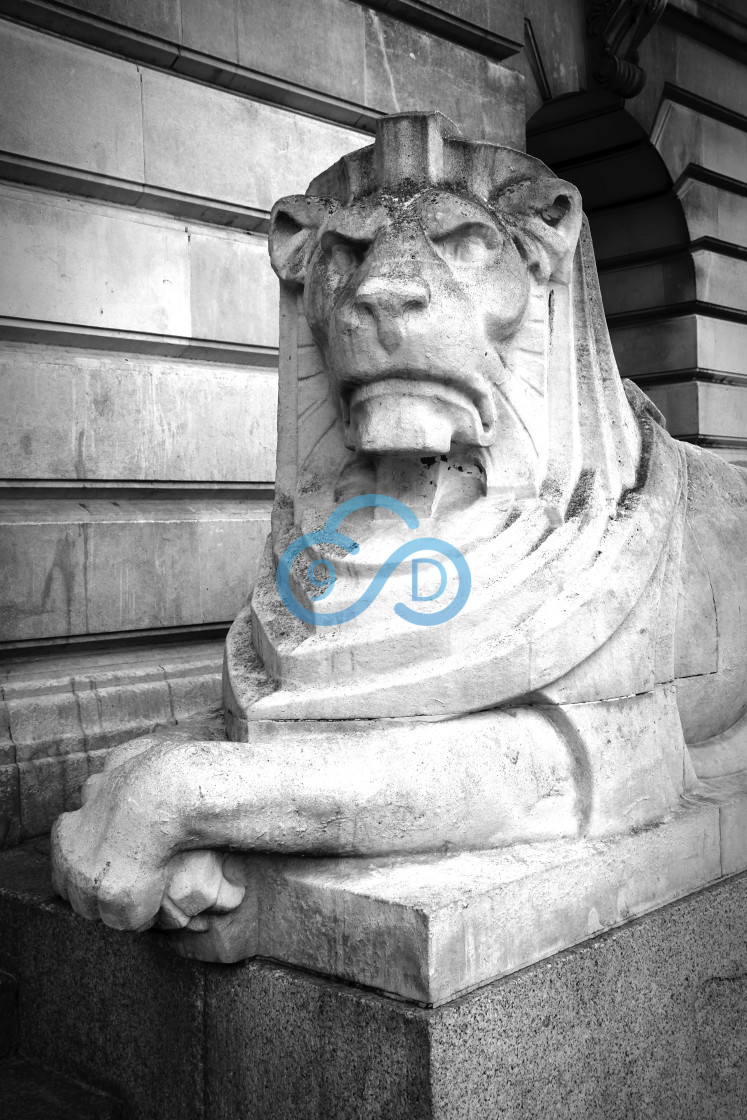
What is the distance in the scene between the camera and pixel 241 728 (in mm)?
3041

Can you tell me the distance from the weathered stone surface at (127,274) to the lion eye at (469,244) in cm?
247

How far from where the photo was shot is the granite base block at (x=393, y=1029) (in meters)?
2.52

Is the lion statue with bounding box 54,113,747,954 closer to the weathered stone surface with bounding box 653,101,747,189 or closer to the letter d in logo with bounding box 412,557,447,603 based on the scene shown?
the letter d in logo with bounding box 412,557,447,603

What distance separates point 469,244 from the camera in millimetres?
3082

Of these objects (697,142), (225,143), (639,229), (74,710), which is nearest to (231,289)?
(225,143)

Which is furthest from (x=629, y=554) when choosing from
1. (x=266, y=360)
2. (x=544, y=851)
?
(x=266, y=360)

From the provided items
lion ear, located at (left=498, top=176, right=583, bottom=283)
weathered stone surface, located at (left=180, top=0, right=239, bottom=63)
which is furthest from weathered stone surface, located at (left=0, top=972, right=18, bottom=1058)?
weathered stone surface, located at (left=180, top=0, right=239, bottom=63)

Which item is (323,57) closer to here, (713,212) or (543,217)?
(543,217)

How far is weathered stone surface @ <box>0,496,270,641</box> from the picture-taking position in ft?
15.9

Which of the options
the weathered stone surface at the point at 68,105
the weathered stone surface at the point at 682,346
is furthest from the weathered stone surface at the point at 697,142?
the weathered stone surface at the point at 68,105

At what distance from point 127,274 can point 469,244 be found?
8.57ft

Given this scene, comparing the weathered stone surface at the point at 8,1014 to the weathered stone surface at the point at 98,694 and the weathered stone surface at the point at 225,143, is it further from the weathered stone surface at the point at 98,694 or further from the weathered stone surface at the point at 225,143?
the weathered stone surface at the point at 225,143

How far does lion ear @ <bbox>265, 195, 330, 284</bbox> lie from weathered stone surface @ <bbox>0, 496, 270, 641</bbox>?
2.01m

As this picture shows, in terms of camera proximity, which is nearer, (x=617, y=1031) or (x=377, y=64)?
(x=617, y=1031)
